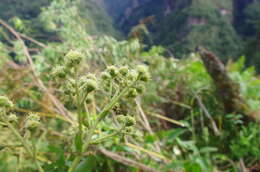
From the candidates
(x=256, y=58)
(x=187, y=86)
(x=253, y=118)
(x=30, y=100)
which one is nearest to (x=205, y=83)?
(x=187, y=86)

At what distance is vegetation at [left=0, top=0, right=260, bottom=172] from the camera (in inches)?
29.2

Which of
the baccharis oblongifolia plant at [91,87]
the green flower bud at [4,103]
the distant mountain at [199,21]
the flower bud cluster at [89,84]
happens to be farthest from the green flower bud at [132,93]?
the distant mountain at [199,21]

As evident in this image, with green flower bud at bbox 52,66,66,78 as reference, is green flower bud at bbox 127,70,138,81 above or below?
below

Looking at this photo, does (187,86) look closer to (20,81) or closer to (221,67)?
(221,67)

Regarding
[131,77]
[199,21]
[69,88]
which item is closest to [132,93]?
[131,77]

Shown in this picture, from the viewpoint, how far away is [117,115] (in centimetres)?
96

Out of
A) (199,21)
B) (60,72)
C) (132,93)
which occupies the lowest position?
(132,93)

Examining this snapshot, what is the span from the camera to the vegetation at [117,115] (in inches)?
29.2

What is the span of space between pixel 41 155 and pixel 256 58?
135 feet

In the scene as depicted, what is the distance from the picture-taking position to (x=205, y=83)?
10.4ft

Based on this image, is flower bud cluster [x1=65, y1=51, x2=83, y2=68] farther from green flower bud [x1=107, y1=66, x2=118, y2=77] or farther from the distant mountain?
the distant mountain

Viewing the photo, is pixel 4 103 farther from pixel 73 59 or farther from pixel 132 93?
pixel 132 93

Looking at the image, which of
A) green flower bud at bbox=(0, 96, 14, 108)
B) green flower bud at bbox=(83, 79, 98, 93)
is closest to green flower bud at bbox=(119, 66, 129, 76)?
green flower bud at bbox=(83, 79, 98, 93)

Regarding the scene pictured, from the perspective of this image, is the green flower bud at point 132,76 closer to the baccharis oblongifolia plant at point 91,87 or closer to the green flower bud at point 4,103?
the baccharis oblongifolia plant at point 91,87
